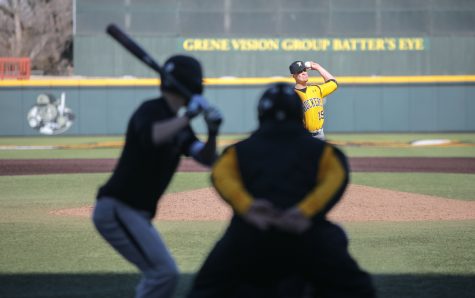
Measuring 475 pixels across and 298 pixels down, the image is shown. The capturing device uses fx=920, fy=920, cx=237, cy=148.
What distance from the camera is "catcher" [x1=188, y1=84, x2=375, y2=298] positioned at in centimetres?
435

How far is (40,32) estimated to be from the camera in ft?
181

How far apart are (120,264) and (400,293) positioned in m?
2.68

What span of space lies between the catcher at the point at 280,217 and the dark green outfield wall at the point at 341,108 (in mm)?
28491

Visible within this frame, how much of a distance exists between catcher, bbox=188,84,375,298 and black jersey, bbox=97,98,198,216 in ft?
1.89

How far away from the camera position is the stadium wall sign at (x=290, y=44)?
3412 cm

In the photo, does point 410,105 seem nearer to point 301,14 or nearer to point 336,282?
point 301,14

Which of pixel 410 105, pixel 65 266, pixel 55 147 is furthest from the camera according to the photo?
pixel 410 105

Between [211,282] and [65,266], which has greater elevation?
[211,282]

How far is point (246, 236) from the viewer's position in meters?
4.40

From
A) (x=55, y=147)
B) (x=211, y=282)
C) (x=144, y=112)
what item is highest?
(x=144, y=112)

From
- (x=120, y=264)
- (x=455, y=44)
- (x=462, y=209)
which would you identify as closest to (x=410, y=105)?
(x=455, y=44)

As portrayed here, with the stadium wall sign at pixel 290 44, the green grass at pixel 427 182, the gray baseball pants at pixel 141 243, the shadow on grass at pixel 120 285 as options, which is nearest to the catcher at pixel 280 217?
the gray baseball pants at pixel 141 243

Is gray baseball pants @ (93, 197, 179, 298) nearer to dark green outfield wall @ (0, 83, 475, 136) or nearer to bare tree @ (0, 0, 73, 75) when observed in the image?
dark green outfield wall @ (0, 83, 475, 136)

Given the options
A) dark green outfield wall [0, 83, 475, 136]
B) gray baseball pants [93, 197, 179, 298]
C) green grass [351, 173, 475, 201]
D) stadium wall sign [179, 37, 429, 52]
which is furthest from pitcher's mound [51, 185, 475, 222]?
stadium wall sign [179, 37, 429, 52]
